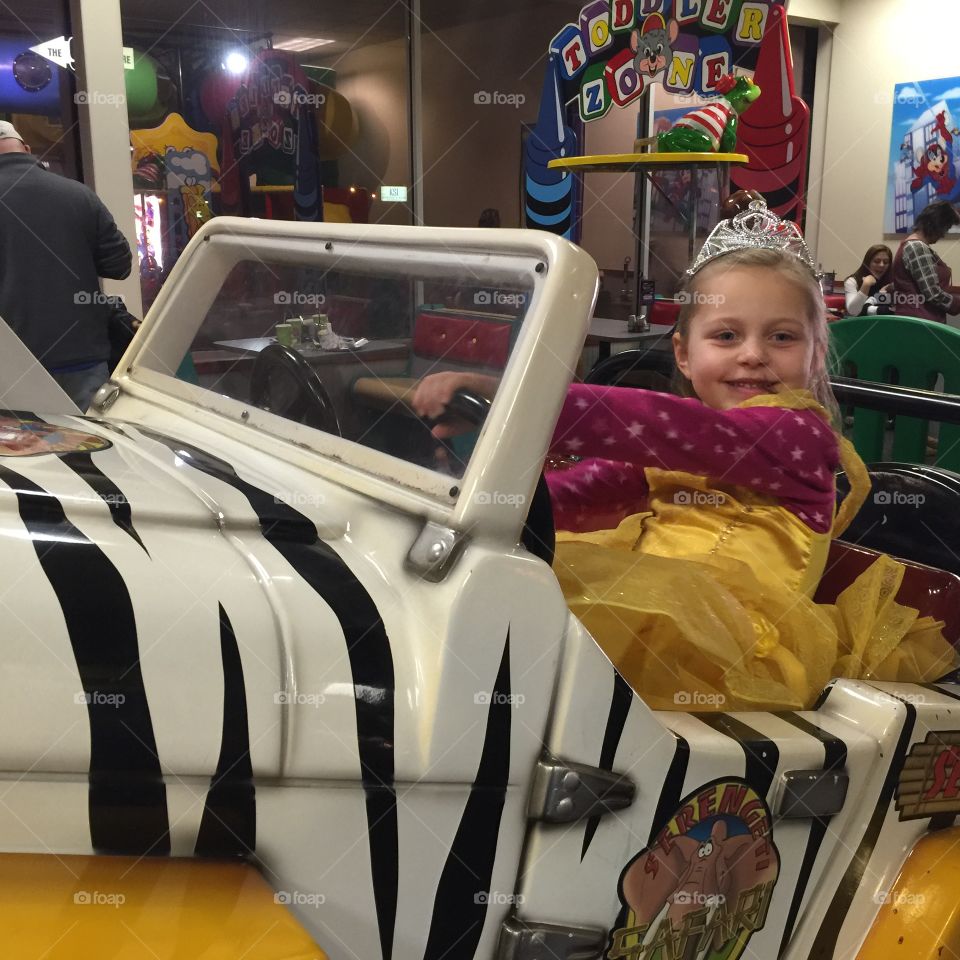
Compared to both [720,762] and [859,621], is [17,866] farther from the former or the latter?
[859,621]

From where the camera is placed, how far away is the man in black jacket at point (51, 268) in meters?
3.28

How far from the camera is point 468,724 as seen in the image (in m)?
0.85

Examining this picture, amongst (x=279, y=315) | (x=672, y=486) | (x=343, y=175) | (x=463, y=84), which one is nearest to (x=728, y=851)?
(x=672, y=486)

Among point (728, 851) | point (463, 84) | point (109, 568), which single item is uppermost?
point (463, 84)

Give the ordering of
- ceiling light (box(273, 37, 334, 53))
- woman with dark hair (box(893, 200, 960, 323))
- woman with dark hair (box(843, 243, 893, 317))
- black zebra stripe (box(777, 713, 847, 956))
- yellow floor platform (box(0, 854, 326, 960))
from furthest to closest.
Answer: woman with dark hair (box(843, 243, 893, 317)) < woman with dark hair (box(893, 200, 960, 323)) < ceiling light (box(273, 37, 334, 53)) < black zebra stripe (box(777, 713, 847, 956)) < yellow floor platform (box(0, 854, 326, 960))

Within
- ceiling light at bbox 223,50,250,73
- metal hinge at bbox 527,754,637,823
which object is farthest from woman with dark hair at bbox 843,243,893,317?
metal hinge at bbox 527,754,637,823

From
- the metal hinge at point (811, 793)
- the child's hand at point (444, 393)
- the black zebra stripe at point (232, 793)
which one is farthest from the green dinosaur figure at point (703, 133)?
the black zebra stripe at point (232, 793)

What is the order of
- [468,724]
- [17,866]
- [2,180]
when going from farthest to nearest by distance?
[2,180], [468,724], [17,866]

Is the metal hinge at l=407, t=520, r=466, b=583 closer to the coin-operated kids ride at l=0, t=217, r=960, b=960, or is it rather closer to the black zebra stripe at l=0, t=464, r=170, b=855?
the coin-operated kids ride at l=0, t=217, r=960, b=960

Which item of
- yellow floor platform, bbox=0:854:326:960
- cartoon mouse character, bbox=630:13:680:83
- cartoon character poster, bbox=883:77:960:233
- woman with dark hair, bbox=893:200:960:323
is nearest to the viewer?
yellow floor platform, bbox=0:854:326:960

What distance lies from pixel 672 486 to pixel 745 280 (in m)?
0.35

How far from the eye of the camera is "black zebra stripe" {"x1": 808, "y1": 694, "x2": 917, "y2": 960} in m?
1.12

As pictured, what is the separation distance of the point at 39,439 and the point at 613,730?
670 mm

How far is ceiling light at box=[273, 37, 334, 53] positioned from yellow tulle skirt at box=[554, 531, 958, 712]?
15.7ft
